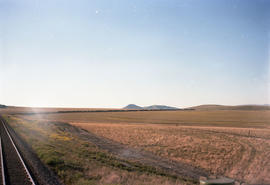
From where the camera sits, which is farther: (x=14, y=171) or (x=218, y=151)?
(x=218, y=151)

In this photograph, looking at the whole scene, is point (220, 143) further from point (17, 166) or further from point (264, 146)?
point (17, 166)

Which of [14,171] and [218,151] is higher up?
[14,171]

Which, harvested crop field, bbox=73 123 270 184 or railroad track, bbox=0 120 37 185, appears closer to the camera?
railroad track, bbox=0 120 37 185

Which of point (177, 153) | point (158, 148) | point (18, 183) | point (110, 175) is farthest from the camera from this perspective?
point (158, 148)

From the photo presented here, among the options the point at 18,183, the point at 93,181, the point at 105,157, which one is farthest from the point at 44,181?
the point at 105,157

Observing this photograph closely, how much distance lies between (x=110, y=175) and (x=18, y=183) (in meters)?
5.60

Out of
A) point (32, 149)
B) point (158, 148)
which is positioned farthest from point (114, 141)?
point (32, 149)

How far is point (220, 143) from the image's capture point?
30703 millimetres

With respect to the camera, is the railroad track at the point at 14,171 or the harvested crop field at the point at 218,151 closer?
the railroad track at the point at 14,171

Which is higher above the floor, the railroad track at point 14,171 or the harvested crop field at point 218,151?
the railroad track at point 14,171

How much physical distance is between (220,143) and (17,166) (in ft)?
80.6

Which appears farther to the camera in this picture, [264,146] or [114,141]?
[114,141]

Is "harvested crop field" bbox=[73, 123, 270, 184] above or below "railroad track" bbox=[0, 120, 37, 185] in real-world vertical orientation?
below

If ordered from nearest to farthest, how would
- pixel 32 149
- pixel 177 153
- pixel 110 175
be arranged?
pixel 110 175 < pixel 32 149 < pixel 177 153
